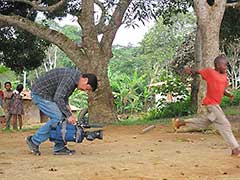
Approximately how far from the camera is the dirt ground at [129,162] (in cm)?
511

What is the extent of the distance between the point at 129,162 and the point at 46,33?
7955mm

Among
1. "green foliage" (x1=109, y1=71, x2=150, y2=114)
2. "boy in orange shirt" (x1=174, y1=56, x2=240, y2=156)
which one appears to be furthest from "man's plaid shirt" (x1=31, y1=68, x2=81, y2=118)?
"green foliage" (x1=109, y1=71, x2=150, y2=114)

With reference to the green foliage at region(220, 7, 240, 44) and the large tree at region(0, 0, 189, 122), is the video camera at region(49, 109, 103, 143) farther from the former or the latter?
the green foliage at region(220, 7, 240, 44)

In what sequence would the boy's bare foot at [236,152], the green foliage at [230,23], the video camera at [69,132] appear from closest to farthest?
the boy's bare foot at [236,152] → the video camera at [69,132] → the green foliage at [230,23]

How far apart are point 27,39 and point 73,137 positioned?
11351mm

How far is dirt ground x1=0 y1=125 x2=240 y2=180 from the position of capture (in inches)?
201

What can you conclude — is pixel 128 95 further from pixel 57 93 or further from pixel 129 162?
pixel 129 162

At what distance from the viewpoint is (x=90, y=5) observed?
13.5 m

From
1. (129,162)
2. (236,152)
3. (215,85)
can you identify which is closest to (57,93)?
(129,162)

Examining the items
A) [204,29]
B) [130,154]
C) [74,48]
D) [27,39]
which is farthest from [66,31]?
[130,154]

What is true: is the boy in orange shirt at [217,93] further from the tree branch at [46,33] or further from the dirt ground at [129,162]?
the tree branch at [46,33]

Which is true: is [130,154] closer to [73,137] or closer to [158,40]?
[73,137]

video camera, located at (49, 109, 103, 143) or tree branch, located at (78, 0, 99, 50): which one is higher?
tree branch, located at (78, 0, 99, 50)

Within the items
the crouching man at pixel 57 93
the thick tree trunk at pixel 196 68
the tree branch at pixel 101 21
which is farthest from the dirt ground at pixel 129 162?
the thick tree trunk at pixel 196 68
